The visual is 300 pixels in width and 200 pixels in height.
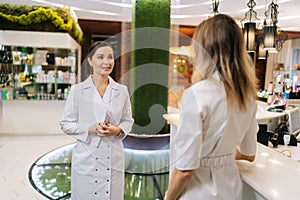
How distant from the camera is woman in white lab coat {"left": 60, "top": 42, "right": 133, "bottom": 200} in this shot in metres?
1.63

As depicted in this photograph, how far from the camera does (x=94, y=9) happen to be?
5551mm

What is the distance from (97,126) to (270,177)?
3.18 feet

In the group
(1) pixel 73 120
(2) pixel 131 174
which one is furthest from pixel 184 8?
(1) pixel 73 120

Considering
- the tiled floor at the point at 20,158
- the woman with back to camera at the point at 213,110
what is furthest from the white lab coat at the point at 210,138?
the tiled floor at the point at 20,158

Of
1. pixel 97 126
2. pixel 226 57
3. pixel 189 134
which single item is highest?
pixel 226 57

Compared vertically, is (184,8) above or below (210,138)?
above

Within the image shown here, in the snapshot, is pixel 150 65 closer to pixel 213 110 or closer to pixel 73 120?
pixel 73 120

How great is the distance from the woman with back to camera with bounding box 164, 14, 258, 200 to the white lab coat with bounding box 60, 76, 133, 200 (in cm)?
71

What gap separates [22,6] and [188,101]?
16.3ft

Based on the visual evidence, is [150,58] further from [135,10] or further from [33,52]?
[33,52]

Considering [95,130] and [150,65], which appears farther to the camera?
[150,65]

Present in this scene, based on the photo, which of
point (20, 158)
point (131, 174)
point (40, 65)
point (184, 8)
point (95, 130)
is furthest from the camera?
point (184, 8)

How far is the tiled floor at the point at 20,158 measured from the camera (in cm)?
283

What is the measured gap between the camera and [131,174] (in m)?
2.61
